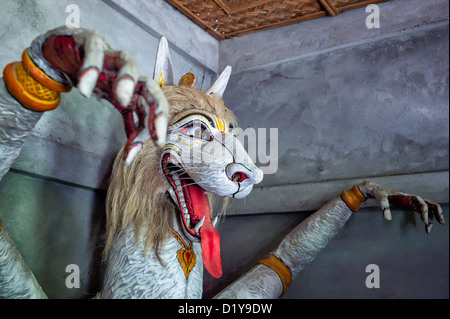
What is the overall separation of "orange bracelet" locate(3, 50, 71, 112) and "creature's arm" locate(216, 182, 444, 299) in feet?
3.16

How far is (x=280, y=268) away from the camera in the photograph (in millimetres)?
1593

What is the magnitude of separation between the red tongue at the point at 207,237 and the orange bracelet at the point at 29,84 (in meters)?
0.54

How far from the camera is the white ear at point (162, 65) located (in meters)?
1.41

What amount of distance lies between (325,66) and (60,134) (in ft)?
4.12

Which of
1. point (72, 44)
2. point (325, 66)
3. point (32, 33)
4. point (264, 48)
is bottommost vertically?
point (72, 44)

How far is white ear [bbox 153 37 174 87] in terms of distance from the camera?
1406 millimetres

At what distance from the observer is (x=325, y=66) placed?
2004 mm

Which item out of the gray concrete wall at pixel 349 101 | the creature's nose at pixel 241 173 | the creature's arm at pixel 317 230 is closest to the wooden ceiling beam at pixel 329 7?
the gray concrete wall at pixel 349 101

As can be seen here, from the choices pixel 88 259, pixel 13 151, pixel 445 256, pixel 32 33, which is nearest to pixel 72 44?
pixel 13 151

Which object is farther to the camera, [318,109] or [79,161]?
[318,109]

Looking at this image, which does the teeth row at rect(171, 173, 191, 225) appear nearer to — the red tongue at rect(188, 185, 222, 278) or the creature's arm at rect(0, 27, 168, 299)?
the red tongue at rect(188, 185, 222, 278)

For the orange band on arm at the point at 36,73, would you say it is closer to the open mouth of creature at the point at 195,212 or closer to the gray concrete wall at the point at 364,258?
the open mouth of creature at the point at 195,212
